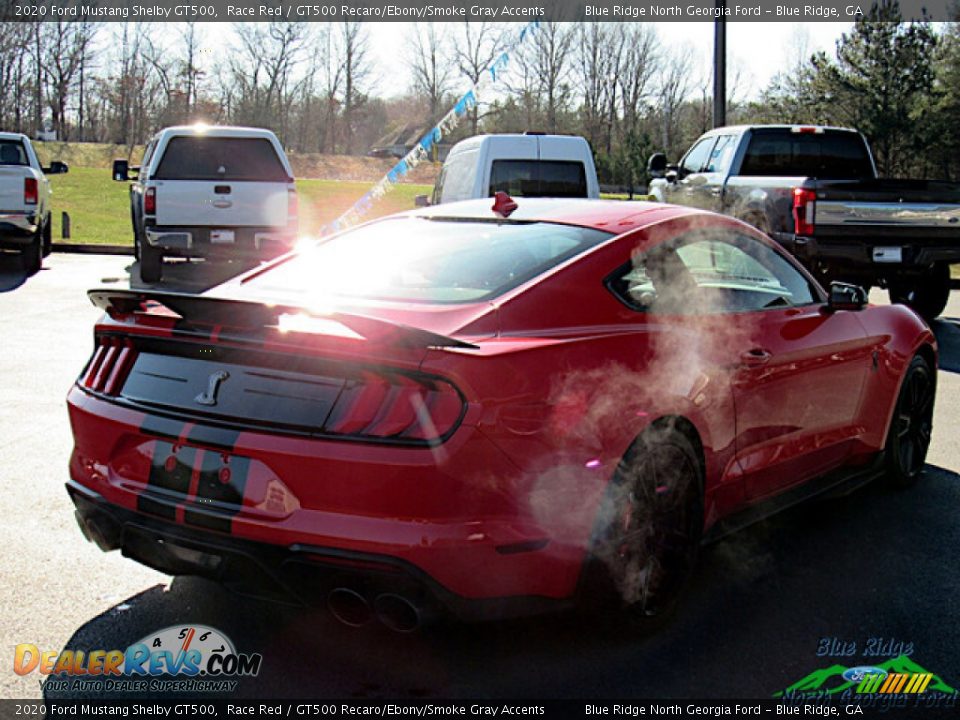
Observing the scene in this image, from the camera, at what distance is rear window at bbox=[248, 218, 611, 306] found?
3.86 m

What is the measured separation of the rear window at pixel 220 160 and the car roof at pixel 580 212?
34.8ft

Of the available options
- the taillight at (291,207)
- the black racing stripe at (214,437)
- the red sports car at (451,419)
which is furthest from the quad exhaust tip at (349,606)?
the taillight at (291,207)

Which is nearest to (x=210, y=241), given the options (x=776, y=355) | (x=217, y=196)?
(x=217, y=196)

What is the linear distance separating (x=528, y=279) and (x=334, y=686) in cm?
150

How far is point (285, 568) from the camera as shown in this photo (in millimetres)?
3150

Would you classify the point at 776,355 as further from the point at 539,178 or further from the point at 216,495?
the point at 539,178

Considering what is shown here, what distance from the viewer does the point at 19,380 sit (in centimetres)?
800

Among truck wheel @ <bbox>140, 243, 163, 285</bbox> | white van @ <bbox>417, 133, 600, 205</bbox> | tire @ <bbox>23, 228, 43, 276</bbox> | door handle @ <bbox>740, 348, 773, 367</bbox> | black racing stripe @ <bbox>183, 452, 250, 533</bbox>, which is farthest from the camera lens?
tire @ <bbox>23, 228, 43, 276</bbox>

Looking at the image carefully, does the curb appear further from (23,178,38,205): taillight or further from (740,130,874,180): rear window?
(740,130,874,180): rear window

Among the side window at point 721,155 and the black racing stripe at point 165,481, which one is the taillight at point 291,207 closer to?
the side window at point 721,155

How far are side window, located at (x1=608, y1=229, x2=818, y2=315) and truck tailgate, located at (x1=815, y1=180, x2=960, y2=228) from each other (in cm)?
642

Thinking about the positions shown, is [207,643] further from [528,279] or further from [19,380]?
[19,380]

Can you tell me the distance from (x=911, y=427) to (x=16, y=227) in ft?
47.5

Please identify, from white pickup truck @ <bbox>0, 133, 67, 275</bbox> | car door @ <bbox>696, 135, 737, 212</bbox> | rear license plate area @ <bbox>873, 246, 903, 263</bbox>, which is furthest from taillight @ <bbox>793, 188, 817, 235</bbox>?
white pickup truck @ <bbox>0, 133, 67, 275</bbox>
